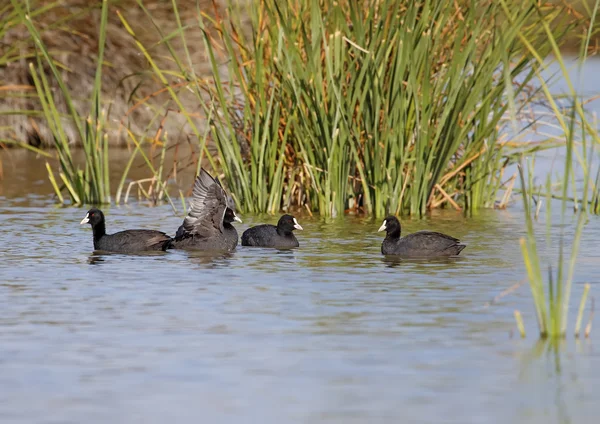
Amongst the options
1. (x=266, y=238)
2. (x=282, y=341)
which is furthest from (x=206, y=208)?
(x=282, y=341)

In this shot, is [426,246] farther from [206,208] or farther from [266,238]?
[206,208]

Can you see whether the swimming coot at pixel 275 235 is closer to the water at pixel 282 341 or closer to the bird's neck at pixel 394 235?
the water at pixel 282 341

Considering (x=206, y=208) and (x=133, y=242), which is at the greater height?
(x=206, y=208)

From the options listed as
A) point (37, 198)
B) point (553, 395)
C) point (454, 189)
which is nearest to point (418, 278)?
point (553, 395)

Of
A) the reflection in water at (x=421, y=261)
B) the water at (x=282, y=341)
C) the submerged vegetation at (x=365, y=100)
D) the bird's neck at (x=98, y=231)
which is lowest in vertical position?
the water at (x=282, y=341)

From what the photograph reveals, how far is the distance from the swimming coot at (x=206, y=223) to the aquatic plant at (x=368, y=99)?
60.6 inches

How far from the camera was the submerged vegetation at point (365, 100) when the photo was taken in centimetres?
1245

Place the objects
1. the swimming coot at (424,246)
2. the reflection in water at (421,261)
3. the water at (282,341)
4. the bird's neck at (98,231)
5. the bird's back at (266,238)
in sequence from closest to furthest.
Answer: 1. the water at (282,341)
2. the reflection in water at (421,261)
3. the swimming coot at (424,246)
4. the bird's back at (266,238)
5. the bird's neck at (98,231)

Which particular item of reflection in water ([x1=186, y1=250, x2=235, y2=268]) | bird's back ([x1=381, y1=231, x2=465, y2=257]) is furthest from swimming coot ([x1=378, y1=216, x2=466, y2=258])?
reflection in water ([x1=186, y1=250, x2=235, y2=268])

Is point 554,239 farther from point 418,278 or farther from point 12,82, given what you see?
point 12,82

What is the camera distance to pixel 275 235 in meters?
11.7

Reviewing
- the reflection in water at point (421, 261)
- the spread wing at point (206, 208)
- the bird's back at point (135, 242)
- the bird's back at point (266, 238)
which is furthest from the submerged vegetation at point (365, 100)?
the reflection in water at point (421, 261)

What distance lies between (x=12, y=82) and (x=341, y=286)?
13543mm

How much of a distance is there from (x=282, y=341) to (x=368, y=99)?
20.7ft
